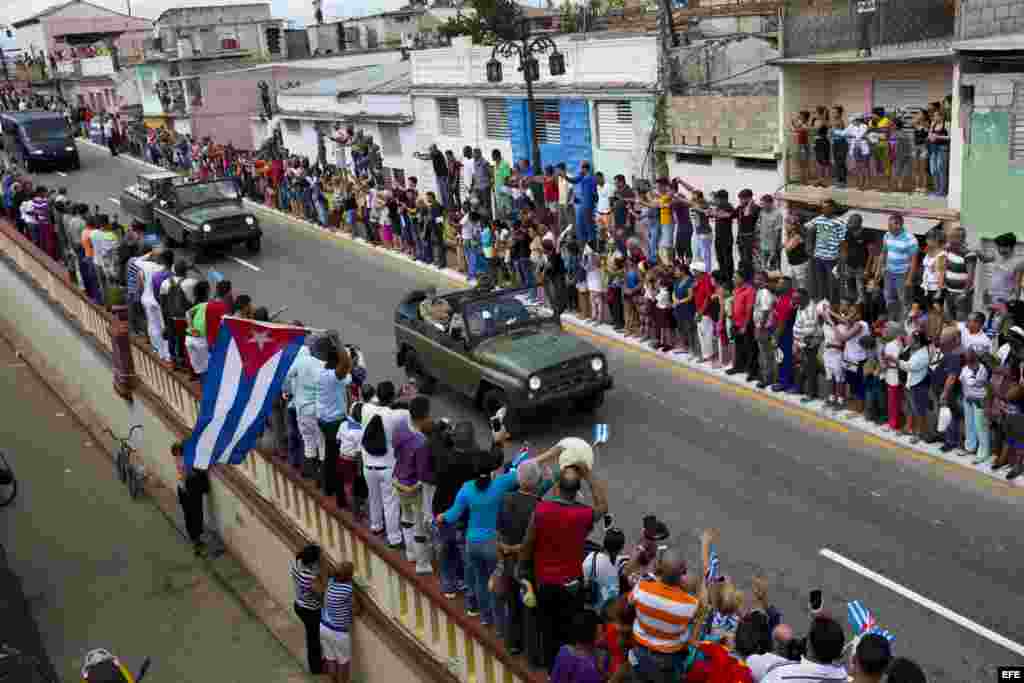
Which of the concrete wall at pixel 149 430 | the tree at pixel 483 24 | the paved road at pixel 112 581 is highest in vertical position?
the tree at pixel 483 24

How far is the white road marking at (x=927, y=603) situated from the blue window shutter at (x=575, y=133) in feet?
51.8

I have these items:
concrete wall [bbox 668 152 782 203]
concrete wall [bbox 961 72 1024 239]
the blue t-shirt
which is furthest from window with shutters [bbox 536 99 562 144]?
the blue t-shirt

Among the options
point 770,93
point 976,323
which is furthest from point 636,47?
point 976,323

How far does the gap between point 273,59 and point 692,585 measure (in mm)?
50756

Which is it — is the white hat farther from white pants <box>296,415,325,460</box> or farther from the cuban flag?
white pants <box>296,415,325,460</box>

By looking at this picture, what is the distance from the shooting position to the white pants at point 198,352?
13.4m

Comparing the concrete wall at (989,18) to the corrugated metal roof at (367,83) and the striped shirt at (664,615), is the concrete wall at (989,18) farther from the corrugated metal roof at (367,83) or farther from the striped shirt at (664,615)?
the corrugated metal roof at (367,83)

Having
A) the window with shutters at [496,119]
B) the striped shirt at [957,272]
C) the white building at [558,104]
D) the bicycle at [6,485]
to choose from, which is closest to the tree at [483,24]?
the white building at [558,104]

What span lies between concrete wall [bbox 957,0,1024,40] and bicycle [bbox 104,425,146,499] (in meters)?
13.8

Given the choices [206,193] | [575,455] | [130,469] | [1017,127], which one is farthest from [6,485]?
[1017,127]

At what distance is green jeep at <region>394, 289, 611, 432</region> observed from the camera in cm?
1333

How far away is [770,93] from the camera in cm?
2144

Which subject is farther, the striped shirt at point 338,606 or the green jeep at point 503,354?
the green jeep at point 503,354

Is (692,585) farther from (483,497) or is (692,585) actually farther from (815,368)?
(815,368)
